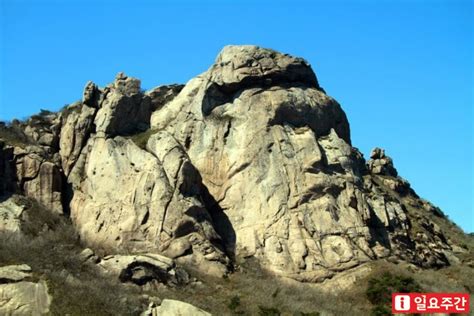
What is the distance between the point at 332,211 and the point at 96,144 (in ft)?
53.8

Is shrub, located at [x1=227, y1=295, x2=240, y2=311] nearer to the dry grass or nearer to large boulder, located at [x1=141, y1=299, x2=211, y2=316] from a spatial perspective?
the dry grass

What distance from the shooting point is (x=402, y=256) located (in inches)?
1966

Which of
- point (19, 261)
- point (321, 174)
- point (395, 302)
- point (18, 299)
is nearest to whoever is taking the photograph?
point (18, 299)

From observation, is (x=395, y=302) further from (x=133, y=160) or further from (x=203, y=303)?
(x=133, y=160)

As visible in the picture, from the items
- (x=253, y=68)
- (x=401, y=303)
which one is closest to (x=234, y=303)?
(x=401, y=303)

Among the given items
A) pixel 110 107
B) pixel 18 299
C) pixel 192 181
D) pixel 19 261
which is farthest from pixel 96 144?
pixel 18 299

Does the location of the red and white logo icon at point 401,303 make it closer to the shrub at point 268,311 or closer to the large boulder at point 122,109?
the shrub at point 268,311

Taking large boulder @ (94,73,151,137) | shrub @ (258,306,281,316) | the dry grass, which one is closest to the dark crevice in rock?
the dry grass

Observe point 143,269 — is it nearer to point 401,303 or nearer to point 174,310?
point 174,310

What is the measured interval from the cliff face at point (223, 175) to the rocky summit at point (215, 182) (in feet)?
0.28

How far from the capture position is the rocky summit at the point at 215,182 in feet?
151

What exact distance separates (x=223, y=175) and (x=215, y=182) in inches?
28.9

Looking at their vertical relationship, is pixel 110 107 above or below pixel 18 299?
above

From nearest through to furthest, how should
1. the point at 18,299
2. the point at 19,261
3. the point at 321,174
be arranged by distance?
the point at 18,299 < the point at 19,261 < the point at 321,174
